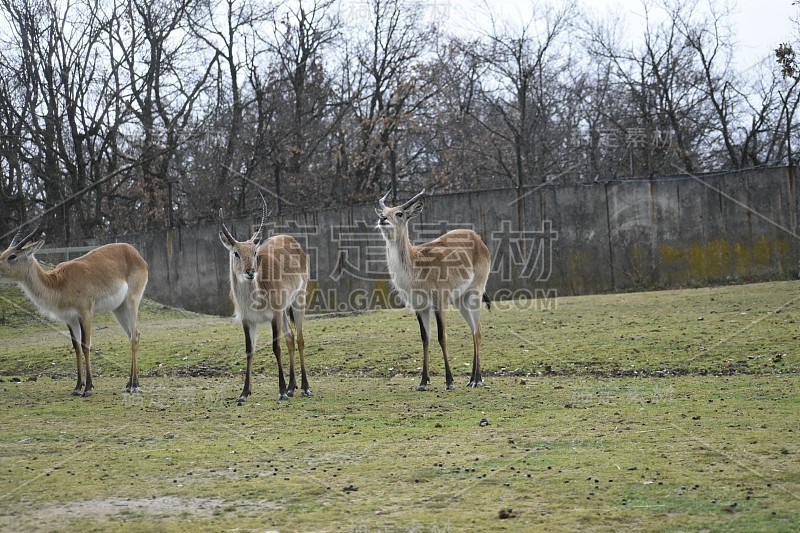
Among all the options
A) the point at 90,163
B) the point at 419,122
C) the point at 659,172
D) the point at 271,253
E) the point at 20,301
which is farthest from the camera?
the point at 419,122

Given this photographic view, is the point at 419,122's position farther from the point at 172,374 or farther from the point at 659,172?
the point at 172,374

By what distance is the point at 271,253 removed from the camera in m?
10.9

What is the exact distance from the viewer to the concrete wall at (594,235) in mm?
18406

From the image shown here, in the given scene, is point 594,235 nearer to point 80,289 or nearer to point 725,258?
point 725,258

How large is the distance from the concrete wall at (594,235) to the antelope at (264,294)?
9.54 meters

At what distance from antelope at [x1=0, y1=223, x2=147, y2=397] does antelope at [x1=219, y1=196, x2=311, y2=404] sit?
1660 millimetres

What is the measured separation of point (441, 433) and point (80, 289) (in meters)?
5.58

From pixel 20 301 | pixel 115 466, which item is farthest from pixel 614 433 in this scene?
pixel 20 301

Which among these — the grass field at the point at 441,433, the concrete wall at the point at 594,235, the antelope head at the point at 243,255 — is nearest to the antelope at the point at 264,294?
the antelope head at the point at 243,255

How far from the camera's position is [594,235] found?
19.4 metres

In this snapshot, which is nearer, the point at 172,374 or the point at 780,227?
the point at 172,374

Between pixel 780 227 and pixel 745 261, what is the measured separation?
2.95 ft

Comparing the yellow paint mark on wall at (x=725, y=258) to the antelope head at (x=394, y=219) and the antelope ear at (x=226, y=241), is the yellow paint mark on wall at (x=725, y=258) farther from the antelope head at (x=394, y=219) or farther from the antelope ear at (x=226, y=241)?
the antelope ear at (x=226, y=241)

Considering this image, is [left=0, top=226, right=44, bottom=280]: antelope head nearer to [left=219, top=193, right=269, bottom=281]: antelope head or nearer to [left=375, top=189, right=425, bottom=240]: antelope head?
[left=219, top=193, right=269, bottom=281]: antelope head
